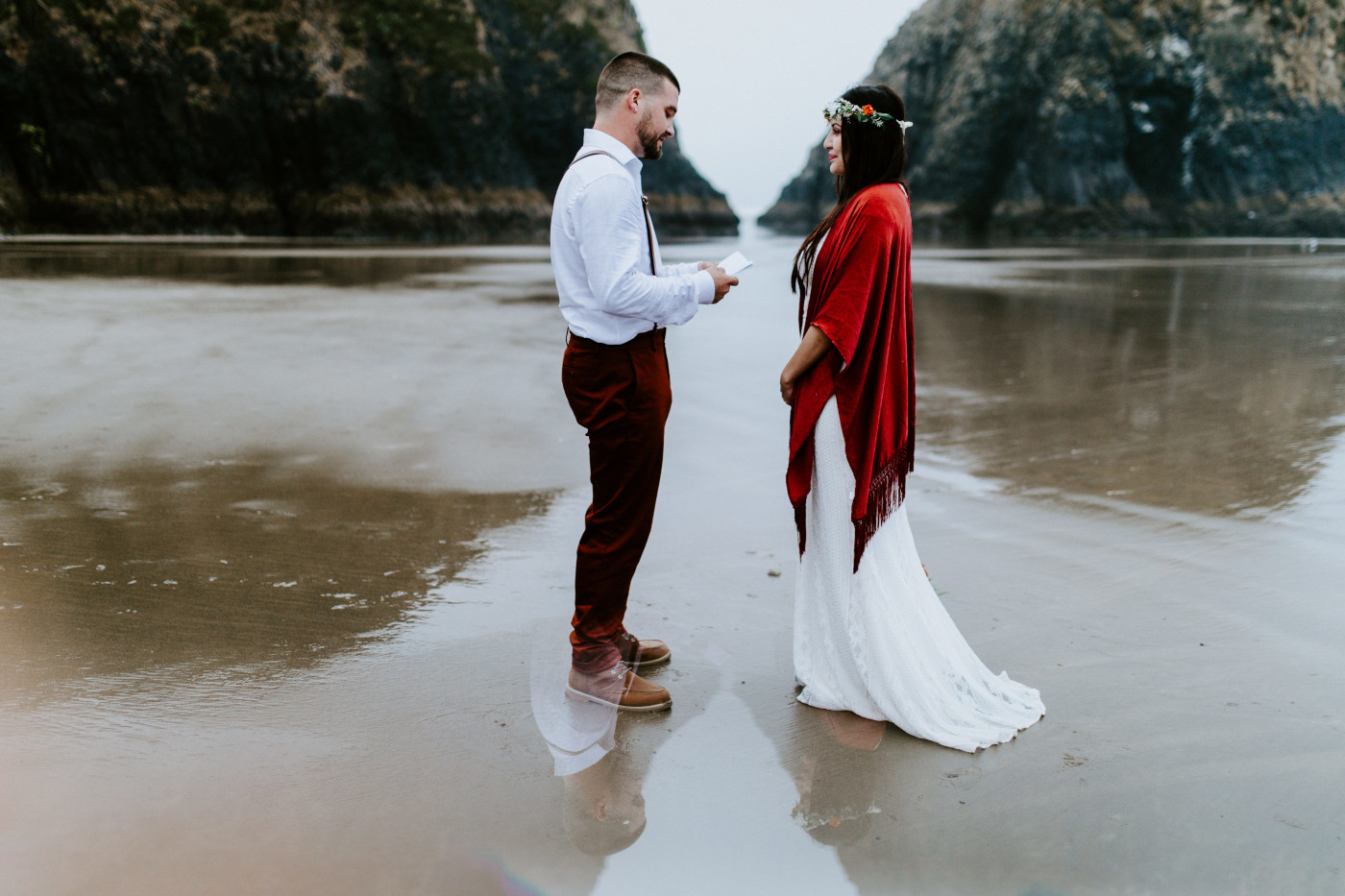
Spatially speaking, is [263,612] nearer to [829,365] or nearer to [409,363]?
[829,365]

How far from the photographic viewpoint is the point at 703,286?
8.50 feet

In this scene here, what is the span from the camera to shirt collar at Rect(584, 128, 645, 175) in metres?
2.58

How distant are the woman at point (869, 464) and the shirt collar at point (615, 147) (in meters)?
0.55

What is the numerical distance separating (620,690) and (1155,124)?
6298cm

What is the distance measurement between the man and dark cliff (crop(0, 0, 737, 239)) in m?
42.9

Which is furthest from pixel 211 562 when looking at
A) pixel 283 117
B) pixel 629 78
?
pixel 283 117

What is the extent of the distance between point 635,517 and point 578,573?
0.27 metres

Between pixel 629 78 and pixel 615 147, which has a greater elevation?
pixel 629 78

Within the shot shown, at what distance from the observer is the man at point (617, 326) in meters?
2.49

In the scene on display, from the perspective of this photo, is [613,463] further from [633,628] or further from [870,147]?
[870,147]

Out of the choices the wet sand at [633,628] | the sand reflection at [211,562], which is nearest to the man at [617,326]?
the wet sand at [633,628]

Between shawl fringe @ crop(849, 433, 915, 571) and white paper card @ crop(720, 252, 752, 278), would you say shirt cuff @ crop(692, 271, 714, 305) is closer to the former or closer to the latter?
white paper card @ crop(720, 252, 752, 278)

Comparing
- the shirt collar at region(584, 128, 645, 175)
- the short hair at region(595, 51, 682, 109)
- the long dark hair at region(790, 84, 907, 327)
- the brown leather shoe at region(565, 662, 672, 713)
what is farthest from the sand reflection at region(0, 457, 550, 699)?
the long dark hair at region(790, 84, 907, 327)

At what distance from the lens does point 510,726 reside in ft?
8.63
